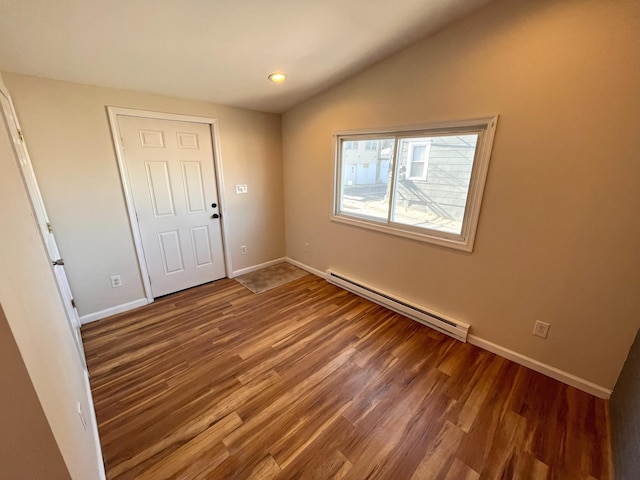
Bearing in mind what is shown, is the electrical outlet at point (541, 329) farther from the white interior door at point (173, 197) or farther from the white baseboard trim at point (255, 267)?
the white interior door at point (173, 197)

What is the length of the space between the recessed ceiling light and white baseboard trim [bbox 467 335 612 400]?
9.50 feet

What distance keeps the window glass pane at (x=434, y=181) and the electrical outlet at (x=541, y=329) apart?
88 centimetres

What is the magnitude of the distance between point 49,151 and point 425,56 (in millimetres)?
3151

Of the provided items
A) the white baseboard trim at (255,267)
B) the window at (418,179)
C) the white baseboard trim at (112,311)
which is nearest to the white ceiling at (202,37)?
the window at (418,179)

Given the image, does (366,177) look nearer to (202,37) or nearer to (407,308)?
(407,308)

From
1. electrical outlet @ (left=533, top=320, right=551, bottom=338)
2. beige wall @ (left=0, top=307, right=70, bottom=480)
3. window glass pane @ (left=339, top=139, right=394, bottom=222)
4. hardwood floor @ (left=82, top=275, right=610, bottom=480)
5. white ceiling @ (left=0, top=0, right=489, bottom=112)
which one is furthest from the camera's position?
window glass pane @ (left=339, top=139, right=394, bottom=222)

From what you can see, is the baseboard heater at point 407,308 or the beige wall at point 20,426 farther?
the baseboard heater at point 407,308

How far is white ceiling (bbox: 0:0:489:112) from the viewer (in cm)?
145

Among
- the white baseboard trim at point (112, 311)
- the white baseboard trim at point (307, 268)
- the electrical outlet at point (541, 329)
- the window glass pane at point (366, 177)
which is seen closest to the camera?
the electrical outlet at point (541, 329)

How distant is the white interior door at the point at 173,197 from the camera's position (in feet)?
8.36

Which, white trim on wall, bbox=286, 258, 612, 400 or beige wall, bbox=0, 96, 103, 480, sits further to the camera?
Answer: white trim on wall, bbox=286, 258, 612, 400

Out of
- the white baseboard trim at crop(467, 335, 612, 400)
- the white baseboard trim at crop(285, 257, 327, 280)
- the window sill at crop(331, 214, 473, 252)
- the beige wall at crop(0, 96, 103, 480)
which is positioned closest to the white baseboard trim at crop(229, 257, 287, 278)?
the white baseboard trim at crop(285, 257, 327, 280)

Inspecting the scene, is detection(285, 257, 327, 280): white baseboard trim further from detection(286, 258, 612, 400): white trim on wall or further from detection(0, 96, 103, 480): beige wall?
detection(0, 96, 103, 480): beige wall

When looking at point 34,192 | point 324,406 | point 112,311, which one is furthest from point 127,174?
point 324,406
